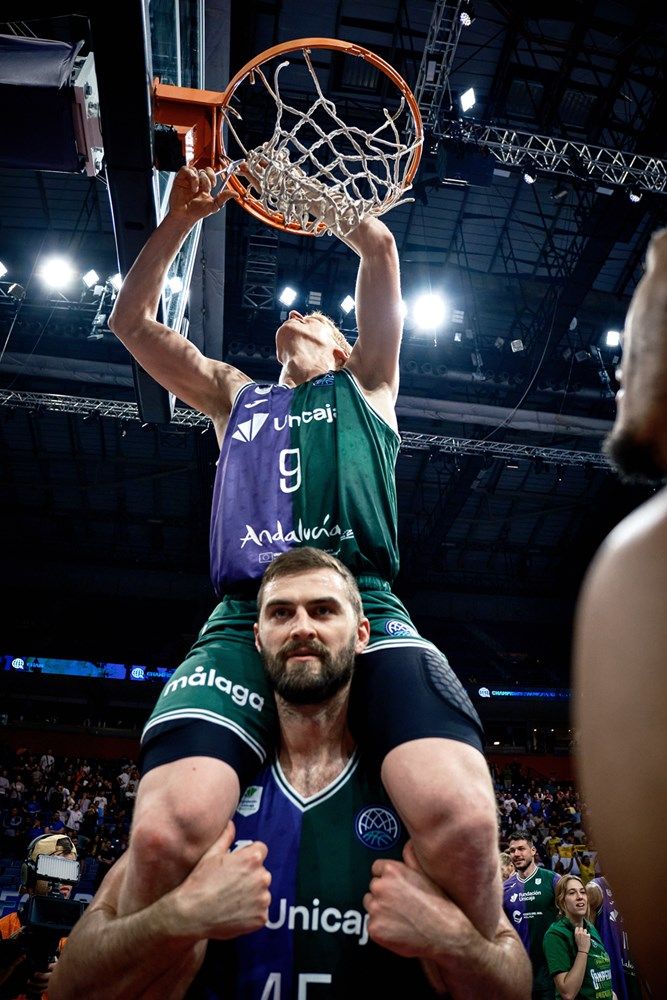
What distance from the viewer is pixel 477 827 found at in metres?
1.54

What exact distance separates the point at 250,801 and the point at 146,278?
6.58 ft

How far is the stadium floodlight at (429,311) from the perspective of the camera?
11828 millimetres

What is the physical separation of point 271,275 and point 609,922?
10.0 metres

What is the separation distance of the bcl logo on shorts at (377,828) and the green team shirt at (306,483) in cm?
74

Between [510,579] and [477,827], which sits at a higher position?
[510,579]

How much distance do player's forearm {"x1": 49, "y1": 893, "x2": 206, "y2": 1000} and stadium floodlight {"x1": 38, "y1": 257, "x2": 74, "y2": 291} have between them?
1127cm

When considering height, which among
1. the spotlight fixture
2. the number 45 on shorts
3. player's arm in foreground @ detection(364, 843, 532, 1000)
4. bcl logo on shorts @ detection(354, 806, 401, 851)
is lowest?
the number 45 on shorts

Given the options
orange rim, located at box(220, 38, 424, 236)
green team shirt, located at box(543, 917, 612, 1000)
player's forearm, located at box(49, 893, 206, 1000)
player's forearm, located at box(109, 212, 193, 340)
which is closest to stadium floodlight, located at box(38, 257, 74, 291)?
orange rim, located at box(220, 38, 424, 236)

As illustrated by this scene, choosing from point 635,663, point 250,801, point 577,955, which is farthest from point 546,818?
point 635,663

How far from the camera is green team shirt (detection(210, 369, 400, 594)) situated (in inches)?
88.6

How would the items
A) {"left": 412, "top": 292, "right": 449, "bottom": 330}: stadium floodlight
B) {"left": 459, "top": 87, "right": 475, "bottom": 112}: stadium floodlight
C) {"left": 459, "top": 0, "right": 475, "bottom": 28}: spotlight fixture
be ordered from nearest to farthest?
{"left": 459, "top": 0, "right": 475, "bottom": 28}: spotlight fixture < {"left": 459, "top": 87, "right": 475, "bottom": 112}: stadium floodlight < {"left": 412, "top": 292, "right": 449, "bottom": 330}: stadium floodlight

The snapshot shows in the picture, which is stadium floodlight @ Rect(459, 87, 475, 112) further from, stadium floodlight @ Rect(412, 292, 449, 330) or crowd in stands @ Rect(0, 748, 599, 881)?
crowd in stands @ Rect(0, 748, 599, 881)

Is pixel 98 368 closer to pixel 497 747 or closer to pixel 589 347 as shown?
pixel 589 347

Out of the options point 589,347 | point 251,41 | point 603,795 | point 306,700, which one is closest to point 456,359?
point 589,347
